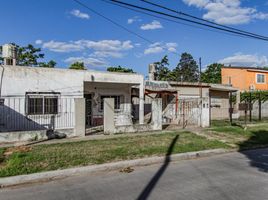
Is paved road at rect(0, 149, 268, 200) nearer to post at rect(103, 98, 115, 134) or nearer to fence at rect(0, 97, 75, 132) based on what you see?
post at rect(103, 98, 115, 134)

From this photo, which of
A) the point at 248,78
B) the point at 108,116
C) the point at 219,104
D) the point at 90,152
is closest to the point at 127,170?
the point at 90,152

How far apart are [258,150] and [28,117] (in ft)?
36.6

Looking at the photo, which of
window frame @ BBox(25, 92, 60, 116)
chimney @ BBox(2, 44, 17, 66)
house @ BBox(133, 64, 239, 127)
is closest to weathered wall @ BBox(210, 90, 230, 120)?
house @ BBox(133, 64, 239, 127)

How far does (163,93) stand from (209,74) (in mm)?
48611

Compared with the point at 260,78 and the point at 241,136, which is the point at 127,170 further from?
the point at 260,78

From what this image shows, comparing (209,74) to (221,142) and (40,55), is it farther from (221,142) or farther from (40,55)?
(221,142)

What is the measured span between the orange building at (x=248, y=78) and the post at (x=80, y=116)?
30.6 m

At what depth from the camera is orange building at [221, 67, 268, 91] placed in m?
39.7

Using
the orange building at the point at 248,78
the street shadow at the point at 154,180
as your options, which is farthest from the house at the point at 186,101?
the orange building at the point at 248,78

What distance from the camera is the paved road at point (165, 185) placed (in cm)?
556

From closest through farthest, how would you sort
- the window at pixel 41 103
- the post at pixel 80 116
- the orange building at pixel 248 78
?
the post at pixel 80 116 < the window at pixel 41 103 < the orange building at pixel 248 78

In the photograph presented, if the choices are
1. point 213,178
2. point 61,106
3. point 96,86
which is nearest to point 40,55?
point 96,86

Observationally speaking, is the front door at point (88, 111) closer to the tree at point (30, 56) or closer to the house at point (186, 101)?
the house at point (186, 101)

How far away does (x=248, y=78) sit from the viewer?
40000mm
